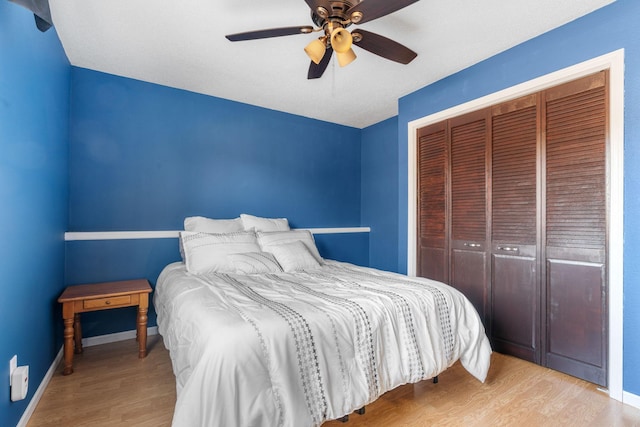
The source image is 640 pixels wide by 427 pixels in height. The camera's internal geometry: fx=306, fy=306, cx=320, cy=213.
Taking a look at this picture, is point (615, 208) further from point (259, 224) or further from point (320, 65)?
point (259, 224)

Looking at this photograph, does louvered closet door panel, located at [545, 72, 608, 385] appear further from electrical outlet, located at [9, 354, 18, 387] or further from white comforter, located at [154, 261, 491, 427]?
electrical outlet, located at [9, 354, 18, 387]

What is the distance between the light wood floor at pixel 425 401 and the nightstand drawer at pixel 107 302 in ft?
1.52

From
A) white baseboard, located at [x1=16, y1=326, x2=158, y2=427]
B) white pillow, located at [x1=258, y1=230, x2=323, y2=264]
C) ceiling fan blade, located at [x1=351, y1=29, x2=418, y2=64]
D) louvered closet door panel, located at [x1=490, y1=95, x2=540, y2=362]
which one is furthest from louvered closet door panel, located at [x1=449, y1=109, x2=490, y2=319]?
white baseboard, located at [x1=16, y1=326, x2=158, y2=427]

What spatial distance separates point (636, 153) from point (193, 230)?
3373 millimetres

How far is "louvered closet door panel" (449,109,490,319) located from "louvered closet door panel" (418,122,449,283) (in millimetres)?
101

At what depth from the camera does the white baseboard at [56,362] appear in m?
1.64

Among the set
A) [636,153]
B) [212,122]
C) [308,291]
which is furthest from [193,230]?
[636,153]

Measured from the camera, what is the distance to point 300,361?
1325 mm

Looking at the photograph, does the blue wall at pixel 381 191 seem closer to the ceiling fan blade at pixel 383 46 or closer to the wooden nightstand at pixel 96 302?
the ceiling fan blade at pixel 383 46

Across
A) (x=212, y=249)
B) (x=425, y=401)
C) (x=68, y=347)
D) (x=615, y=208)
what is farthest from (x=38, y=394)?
(x=615, y=208)

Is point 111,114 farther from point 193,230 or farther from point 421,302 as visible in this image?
point 421,302

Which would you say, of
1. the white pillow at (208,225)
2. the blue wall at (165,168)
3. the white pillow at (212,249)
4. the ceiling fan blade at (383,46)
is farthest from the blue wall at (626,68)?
the white pillow at (208,225)

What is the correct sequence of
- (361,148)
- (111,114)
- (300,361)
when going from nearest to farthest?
1. (300,361)
2. (111,114)
3. (361,148)

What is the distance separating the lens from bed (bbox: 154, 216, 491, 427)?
1179mm
